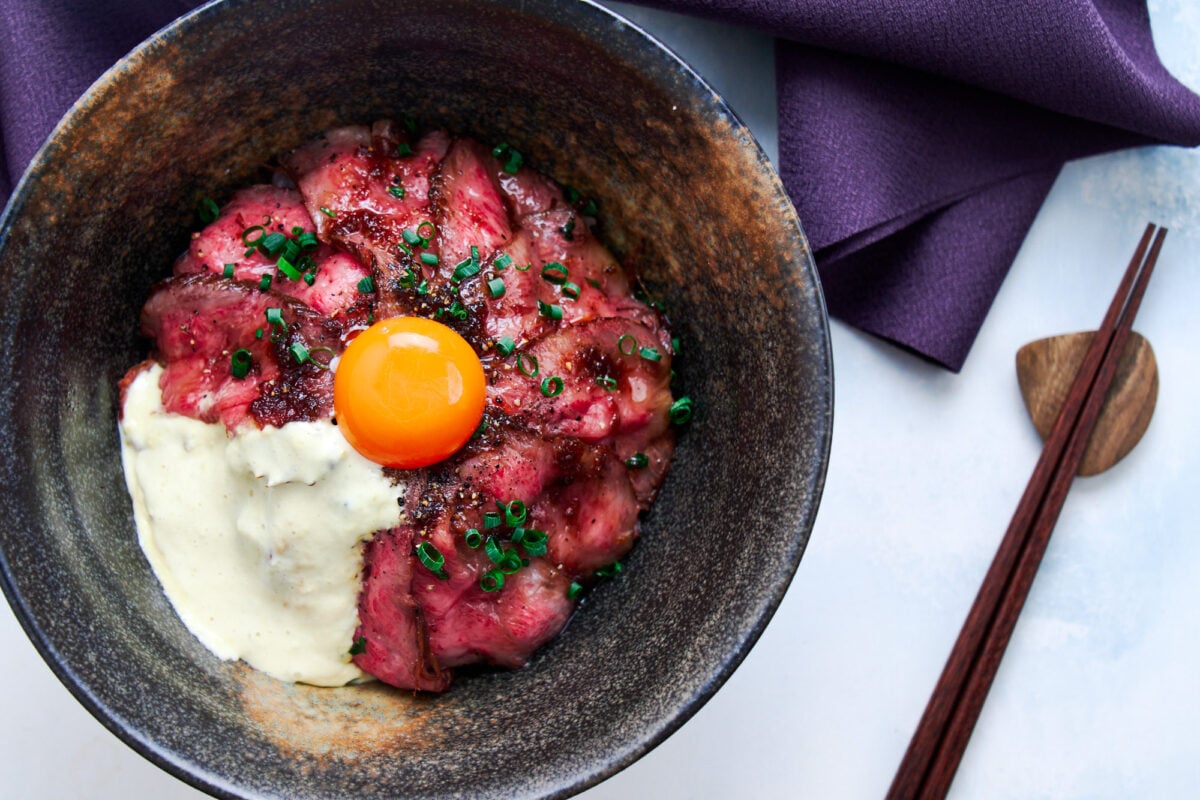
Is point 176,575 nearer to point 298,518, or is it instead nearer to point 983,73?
point 298,518

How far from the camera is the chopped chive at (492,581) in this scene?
263cm

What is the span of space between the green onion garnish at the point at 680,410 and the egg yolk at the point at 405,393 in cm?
63

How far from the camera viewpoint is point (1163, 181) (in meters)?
3.32

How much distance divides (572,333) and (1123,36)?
2.04 meters

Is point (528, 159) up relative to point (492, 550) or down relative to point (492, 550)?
up

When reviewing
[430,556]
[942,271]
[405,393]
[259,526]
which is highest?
[942,271]

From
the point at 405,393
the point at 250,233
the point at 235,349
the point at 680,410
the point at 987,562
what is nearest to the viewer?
the point at 405,393

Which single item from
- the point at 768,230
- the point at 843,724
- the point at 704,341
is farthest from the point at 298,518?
the point at 843,724

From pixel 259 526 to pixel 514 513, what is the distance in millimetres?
658

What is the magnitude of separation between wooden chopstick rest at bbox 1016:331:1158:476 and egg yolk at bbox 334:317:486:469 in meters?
1.87

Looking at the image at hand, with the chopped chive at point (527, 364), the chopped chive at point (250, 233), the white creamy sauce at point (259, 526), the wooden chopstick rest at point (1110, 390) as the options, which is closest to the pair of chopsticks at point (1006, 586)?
the wooden chopstick rest at point (1110, 390)

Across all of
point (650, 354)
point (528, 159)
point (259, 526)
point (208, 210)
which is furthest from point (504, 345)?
point (208, 210)

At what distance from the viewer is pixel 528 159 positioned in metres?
2.99

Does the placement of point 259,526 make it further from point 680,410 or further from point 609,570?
point 680,410
